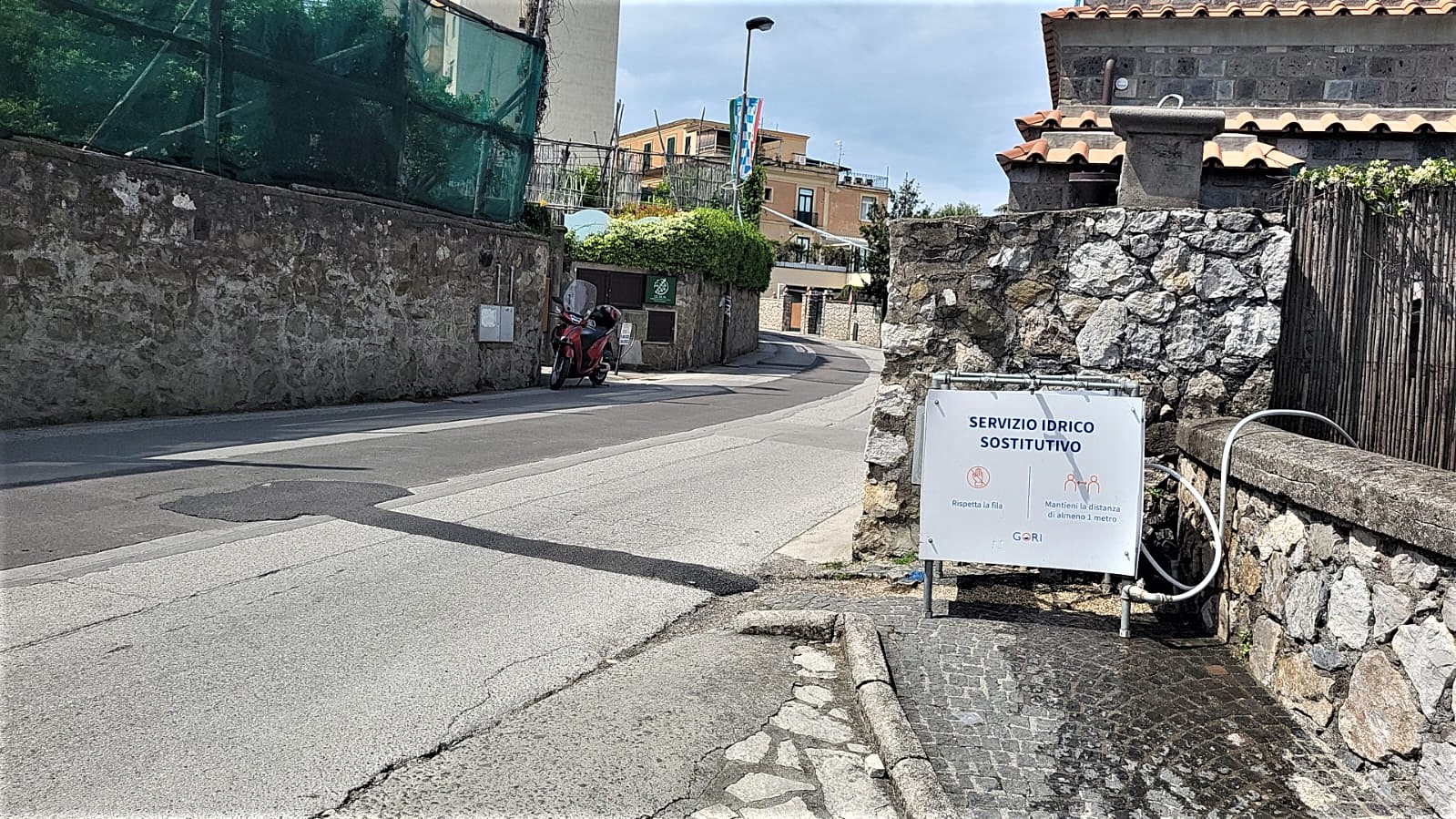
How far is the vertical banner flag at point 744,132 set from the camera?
3372 centimetres

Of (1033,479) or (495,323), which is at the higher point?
(495,323)

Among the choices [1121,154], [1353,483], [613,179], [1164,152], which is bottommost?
[1353,483]

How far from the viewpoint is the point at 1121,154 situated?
34.8ft

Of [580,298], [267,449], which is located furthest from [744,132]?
[267,449]

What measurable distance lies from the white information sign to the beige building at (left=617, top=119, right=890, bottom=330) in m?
56.5

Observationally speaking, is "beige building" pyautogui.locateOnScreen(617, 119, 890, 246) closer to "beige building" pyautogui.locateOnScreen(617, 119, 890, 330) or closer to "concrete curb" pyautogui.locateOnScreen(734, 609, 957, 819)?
"beige building" pyautogui.locateOnScreen(617, 119, 890, 330)

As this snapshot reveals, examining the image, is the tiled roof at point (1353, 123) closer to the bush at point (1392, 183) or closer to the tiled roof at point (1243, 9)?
the tiled roof at point (1243, 9)

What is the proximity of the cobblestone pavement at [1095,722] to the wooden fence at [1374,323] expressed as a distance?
154cm

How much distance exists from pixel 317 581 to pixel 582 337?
13.8m

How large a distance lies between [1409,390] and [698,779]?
167 inches

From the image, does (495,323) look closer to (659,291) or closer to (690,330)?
(659,291)

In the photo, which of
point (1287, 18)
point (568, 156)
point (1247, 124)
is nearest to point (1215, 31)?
point (1287, 18)

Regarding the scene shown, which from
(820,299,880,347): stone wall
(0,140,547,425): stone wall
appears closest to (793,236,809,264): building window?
(820,299,880,347): stone wall

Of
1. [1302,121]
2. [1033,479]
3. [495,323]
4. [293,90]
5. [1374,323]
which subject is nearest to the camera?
[1033,479]
